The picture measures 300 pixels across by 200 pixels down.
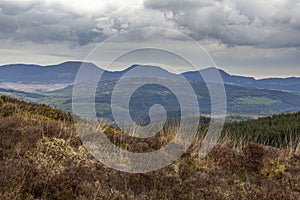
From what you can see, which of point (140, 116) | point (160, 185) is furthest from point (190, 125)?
point (160, 185)

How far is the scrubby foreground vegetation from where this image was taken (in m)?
6.39

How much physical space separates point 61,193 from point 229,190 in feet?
11.6

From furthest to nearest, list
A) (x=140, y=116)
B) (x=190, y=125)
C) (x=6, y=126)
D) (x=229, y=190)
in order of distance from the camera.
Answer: (x=140, y=116), (x=190, y=125), (x=6, y=126), (x=229, y=190)

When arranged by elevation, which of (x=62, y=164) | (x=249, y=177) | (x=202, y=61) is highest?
(x=202, y=61)

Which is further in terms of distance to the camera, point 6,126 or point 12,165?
point 6,126

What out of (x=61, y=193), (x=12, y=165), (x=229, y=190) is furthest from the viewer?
(x=229, y=190)

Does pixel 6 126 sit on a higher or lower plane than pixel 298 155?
higher

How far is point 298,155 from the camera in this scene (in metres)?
12.0

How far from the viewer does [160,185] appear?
7.59 m

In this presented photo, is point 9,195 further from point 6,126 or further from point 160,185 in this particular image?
point 6,126

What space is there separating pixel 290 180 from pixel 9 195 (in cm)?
655

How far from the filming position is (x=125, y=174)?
793 centimetres

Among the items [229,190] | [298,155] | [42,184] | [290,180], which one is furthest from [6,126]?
[298,155]

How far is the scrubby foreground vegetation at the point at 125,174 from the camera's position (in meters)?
6.39
